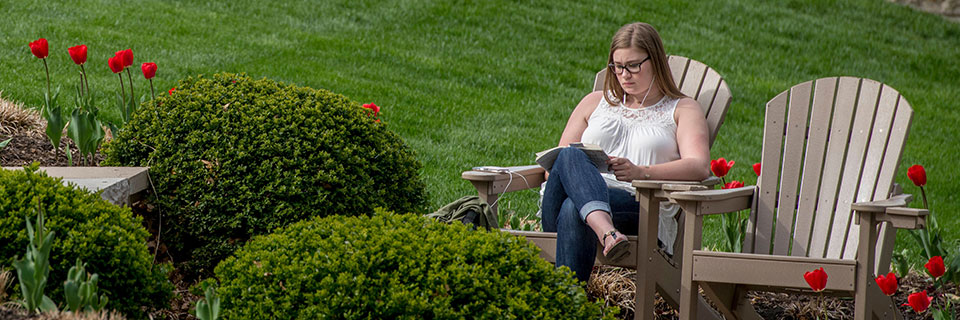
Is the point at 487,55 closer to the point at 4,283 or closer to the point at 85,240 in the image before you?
the point at 85,240

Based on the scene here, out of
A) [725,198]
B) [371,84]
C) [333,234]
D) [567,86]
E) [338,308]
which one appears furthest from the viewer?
[567,86]

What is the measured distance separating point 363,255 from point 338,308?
0.16 meters

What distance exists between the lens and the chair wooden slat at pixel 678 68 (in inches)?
155

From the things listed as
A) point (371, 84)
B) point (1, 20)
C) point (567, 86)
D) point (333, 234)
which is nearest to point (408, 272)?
point (333, 234)

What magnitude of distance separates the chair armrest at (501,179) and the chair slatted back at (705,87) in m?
0.60

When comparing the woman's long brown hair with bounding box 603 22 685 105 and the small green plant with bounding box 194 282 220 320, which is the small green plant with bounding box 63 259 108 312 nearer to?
the small green plant with bounding box 194 282 220 320

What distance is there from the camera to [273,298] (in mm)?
2297

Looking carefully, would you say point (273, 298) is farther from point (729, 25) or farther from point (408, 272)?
point (729, 25)

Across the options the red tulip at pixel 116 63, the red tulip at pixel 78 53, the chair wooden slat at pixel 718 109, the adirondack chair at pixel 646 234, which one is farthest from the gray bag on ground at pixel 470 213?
the red tulip at pixel 78 53

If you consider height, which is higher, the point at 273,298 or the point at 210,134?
the point at 210,134

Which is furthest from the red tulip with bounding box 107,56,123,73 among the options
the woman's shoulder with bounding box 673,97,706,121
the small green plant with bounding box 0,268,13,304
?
the woman's shoulder with bounding box 673,97,706,121

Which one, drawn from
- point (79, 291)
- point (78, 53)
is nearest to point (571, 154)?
point (79, 291)

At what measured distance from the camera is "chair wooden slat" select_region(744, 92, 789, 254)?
3.49m

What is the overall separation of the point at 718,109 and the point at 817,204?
0.55 metres
